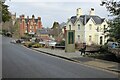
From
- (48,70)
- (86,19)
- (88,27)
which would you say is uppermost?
(86,19)

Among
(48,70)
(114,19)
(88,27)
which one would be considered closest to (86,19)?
(88,27)

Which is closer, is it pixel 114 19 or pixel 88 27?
pixel 114 19

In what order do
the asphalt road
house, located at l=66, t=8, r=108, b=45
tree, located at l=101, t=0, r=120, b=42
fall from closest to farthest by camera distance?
1. the asphalt road
2. tree, located at l=101, t=0, r=120, b=42
3. house, located at l=66, t=8, r=108, b=45

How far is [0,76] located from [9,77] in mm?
650

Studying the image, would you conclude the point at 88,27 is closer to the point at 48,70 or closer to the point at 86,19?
the point at 86,19

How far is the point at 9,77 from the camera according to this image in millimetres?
16656

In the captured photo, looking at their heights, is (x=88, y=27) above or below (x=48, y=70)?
above

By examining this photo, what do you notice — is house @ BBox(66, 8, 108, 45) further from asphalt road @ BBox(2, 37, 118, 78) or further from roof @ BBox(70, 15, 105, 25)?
asphalt road @ BBox(2, 37, 118, 78)

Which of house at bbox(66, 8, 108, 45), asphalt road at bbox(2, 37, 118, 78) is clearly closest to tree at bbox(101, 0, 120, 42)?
asphalt road at bbox(2, 37, 118, 78)

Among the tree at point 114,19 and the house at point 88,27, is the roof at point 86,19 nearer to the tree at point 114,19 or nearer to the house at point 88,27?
the house at point 88,27

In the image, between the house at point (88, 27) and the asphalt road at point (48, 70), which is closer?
the asphalt road at point (48, 70)

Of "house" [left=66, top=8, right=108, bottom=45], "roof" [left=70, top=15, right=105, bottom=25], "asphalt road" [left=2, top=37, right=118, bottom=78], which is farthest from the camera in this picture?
"roof" [left=70, top=15, right=105, bottom=25]

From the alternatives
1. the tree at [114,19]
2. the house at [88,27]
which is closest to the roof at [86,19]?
the house at [88,27]

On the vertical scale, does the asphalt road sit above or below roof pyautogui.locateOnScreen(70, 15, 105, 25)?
below
